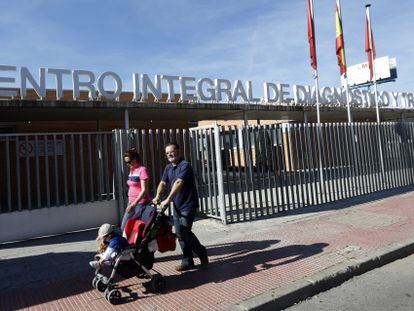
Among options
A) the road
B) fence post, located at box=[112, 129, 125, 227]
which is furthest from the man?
fence post, located at box=[112, 129, 125, 227]

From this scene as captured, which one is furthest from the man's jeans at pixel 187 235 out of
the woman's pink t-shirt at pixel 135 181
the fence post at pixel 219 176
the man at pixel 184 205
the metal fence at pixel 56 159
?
the metal fence at pixel 56 159

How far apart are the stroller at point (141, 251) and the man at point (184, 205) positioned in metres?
0.28

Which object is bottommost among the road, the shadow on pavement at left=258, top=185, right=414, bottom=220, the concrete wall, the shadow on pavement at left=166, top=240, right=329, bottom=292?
the road

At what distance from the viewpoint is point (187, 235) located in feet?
17.3

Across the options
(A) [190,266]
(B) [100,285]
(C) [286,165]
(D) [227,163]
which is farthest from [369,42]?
(B) [100,285]

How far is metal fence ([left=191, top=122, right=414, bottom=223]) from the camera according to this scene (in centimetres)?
873

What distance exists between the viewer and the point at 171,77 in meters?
13.4

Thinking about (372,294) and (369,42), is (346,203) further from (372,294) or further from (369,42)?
(369,42)

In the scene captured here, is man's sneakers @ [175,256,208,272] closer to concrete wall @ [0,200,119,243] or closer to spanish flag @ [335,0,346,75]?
concrete wall @ [0,200,119,243]

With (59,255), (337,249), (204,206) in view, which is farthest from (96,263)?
(204,206)

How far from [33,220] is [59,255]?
67.6 inches

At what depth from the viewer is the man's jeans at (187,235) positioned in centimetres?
527

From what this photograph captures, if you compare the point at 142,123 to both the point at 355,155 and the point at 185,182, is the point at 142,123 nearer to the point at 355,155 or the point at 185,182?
the point at 355,155

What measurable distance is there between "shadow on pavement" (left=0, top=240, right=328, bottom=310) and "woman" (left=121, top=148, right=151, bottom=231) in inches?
36.5
